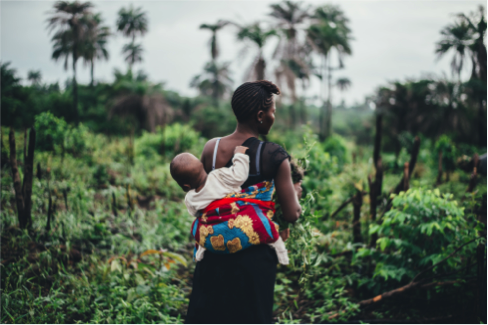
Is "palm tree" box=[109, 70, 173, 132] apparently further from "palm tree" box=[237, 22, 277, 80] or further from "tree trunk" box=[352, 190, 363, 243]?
"tree trunk" box=[352, 190, 363, 243]

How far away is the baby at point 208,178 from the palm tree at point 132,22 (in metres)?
30.1

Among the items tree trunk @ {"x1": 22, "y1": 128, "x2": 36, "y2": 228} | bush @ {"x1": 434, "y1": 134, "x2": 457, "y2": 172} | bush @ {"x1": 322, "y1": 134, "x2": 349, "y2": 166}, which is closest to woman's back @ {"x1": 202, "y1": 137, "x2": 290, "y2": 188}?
tree trunk @ {"x1": 22, "y1": 128, "x2": 36, "y2": 228}

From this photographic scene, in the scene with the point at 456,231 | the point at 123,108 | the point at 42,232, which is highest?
the point at 123,108

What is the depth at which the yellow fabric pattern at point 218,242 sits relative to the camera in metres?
1.44

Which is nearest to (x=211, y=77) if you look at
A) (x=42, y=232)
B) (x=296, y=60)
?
(x=296, y=60)

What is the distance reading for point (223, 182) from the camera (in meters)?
1.46

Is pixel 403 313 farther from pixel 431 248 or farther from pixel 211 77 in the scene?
pixel 211 77

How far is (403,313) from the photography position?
2.68 metres

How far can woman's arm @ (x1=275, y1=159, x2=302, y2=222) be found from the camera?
1495mm

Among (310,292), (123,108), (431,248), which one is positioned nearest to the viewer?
(431,248)

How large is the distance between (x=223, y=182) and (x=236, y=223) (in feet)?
0.69

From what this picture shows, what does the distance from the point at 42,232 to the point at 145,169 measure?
4116 millimetres

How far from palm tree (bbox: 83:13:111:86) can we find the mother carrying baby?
1829 cm

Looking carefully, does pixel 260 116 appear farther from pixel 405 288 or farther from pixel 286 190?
pixel 405 288
